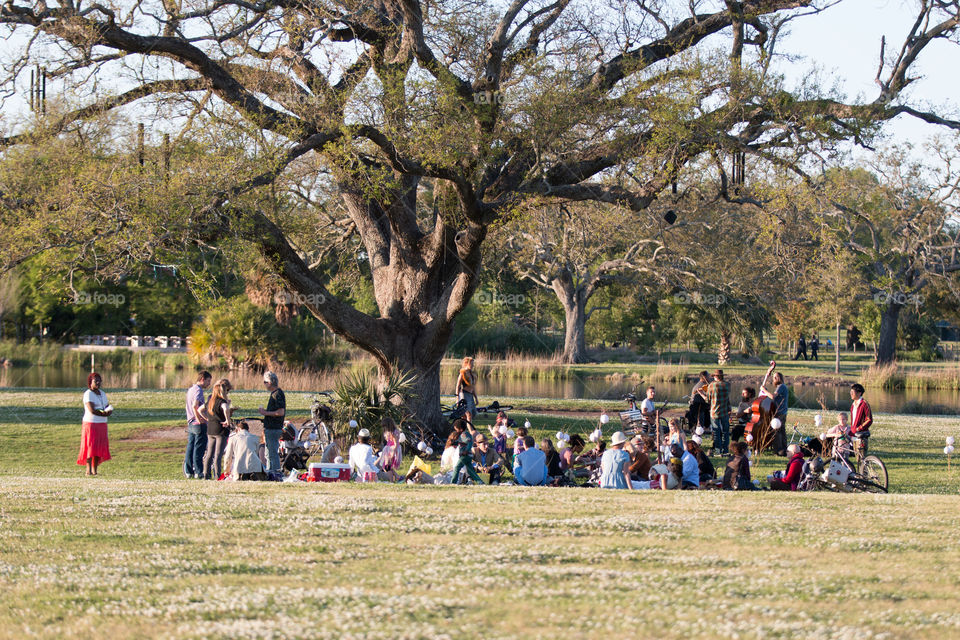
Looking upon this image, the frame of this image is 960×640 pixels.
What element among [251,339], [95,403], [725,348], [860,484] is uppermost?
[251,339]

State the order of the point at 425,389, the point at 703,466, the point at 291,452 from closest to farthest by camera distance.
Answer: the point at 703,466
the point at 291,452
the point at 425,389

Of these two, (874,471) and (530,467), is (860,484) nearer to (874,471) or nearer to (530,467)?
(874,471)

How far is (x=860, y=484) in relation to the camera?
1362 centimetres

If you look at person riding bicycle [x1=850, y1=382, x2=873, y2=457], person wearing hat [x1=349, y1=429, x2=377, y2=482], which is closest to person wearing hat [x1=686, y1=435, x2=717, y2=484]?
person riding bicycle [x1=850, y1=382, x2=873, y2=457]

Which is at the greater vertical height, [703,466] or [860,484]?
[703,466]

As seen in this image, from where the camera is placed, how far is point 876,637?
5.11m

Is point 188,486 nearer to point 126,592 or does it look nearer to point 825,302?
point 126,592

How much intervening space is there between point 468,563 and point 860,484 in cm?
867

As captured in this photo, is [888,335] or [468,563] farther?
[888,335]

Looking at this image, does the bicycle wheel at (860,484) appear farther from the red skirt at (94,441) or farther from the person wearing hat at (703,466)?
the red skirt at (94,441)

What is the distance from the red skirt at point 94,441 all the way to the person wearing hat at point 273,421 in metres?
2.57

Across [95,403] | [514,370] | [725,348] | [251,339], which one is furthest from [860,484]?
[725,348]

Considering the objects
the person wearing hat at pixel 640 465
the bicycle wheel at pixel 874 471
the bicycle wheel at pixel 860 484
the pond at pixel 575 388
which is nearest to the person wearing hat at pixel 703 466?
the person wearing hat at pixel 640 465

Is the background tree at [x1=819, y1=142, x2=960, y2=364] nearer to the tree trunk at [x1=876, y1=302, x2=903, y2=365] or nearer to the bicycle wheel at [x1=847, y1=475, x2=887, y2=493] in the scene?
the tree trunk at [x1=876, y1=302, x2=903, y2=365]
